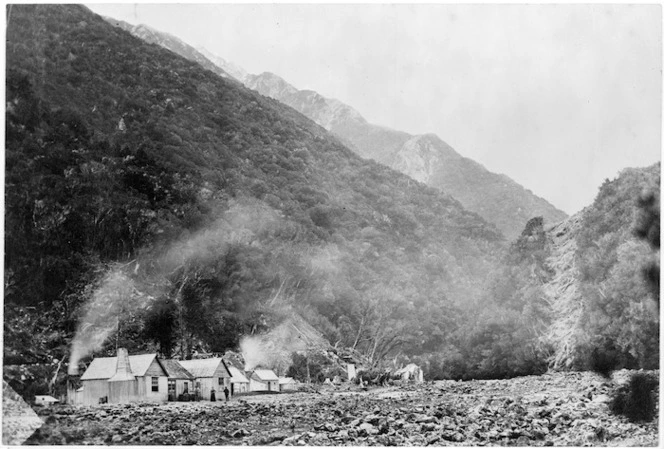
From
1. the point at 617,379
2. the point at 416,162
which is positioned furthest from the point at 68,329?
the point at 416,162

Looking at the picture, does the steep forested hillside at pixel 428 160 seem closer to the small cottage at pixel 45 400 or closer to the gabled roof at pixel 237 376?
the gabled roof at pixel 237 376

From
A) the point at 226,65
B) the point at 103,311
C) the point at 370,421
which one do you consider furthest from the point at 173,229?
the point at 370,421

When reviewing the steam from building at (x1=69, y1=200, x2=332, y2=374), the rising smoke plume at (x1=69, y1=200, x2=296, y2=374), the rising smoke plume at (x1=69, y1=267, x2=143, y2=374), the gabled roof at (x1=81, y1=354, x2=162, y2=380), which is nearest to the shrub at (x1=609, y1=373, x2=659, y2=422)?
the steam from building at (x1=69, y1=200, x2=332, y2=374)

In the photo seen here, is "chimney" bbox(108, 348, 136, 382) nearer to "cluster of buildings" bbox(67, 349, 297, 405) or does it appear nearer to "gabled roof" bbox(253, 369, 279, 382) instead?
"cluster of buildings" bbox(67, 349, 297, 405)

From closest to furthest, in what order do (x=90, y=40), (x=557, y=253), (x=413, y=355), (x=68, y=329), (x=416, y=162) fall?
(x=68, y=329), (x=413, y=355), (x=557, y=253), (x=90, y=40), (x=416, y=162)

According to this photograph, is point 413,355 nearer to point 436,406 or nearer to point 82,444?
point 436,406

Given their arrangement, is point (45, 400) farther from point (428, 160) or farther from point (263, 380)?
point (428, 160)

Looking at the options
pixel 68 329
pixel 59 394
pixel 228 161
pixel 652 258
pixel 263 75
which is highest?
pixel 263 75
